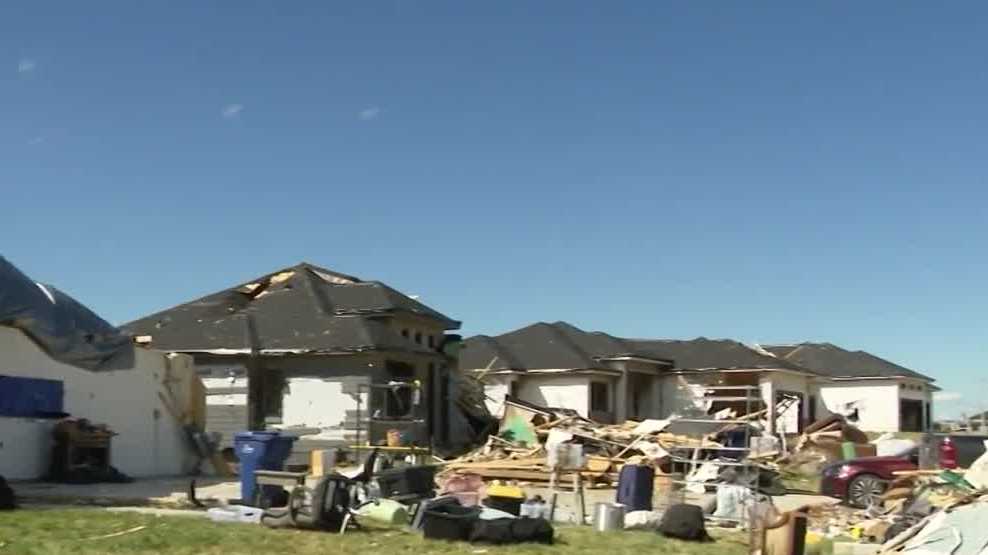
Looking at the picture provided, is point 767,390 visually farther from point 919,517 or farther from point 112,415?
point 919,517

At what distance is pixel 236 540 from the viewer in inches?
508

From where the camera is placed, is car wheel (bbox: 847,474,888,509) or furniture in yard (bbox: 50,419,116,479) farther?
furniture in yard (bbox: 50,419,116,479)

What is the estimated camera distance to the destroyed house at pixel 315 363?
1262 inches

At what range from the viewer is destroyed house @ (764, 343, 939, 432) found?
5566 cm

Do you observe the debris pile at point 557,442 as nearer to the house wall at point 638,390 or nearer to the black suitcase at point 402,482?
the black suitcase at point 402,482

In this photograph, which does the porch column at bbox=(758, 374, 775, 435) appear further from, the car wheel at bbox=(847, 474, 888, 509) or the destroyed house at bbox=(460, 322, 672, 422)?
the car wheel at bbox=(847, 474, 888, 509)

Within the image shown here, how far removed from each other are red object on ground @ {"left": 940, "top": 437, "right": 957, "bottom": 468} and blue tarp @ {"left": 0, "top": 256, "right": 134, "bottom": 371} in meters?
17.8

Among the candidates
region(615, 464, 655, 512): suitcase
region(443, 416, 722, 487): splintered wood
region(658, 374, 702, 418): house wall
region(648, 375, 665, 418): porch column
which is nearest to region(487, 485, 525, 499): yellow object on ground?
region(615, 464, 655, 512): suitcase

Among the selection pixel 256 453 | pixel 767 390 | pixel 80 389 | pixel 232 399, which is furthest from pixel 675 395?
pixel 256 453

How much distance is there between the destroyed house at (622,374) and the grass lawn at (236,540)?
29602 millimetres

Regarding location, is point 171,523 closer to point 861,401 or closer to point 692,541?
point 692,541

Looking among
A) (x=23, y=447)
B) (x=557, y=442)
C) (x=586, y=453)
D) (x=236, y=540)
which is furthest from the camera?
(x=586, y=453)

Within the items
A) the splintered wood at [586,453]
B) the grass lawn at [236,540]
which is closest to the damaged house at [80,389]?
the splintered wood at [586,453]

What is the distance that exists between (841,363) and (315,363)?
112ft
